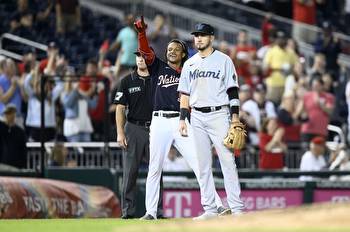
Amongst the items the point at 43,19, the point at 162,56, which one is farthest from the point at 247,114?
the point at 43,19

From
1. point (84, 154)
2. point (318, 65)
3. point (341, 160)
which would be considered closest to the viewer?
point (84, 154)

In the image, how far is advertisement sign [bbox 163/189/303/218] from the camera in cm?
2231

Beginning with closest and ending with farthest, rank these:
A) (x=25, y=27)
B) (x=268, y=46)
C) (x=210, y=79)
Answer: (x=210, y=79) < (x=268, y=46) < (x=25, y=27)

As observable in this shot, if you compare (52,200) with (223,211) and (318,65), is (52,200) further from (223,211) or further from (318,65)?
(318,65)

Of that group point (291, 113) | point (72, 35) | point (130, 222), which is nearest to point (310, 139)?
point (291, 113)

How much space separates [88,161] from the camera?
23516mm

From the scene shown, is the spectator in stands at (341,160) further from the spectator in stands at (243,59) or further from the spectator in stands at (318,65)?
the spectator in stands at (318,65)

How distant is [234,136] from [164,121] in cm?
112

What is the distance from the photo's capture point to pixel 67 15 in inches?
1179

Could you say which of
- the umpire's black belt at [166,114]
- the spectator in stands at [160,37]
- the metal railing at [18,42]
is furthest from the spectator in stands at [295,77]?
the umpire's black belt at [166,114]

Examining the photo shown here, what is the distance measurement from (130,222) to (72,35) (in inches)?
584

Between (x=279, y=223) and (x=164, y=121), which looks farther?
(x=164, y=121)

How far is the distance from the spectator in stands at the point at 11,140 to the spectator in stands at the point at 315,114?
5.16m

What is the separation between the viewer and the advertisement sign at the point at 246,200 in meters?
22.3
